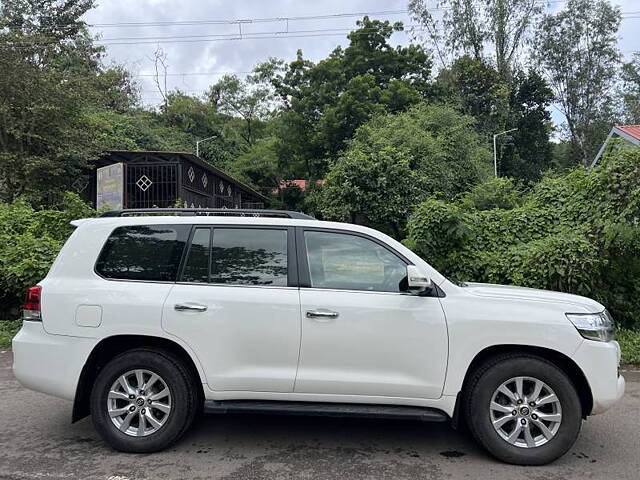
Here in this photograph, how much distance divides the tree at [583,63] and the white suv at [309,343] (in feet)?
149

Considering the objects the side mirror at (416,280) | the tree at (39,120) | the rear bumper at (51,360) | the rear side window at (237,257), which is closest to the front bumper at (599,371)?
the side mirror at (416,280)

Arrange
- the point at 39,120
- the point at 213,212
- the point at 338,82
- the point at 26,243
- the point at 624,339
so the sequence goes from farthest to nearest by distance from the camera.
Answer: the point at 338,82
the point at 39,120
the point at 26,243
the point at 624,339
the point at 213,212

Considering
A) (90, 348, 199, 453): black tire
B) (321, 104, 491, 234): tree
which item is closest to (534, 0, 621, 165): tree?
Result: (321, 104, 491, 234): tree

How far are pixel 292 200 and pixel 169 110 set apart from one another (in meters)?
16.1

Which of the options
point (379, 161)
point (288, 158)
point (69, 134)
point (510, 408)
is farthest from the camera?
point (288, 158)

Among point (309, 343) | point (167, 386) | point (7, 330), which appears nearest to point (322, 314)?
point (309, 343)

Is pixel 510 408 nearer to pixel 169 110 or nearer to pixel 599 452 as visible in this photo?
pixel 599 452

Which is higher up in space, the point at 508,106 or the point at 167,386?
the point at 508,106

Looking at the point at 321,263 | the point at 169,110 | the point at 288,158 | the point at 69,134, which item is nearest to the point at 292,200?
the point at 288,158

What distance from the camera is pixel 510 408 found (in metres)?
3.73

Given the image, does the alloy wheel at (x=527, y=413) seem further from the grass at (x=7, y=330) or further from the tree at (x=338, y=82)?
the tree at (x=338, y=82)

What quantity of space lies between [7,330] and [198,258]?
608cm

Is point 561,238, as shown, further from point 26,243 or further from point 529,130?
point 529,130

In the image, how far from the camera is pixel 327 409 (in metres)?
3.78
